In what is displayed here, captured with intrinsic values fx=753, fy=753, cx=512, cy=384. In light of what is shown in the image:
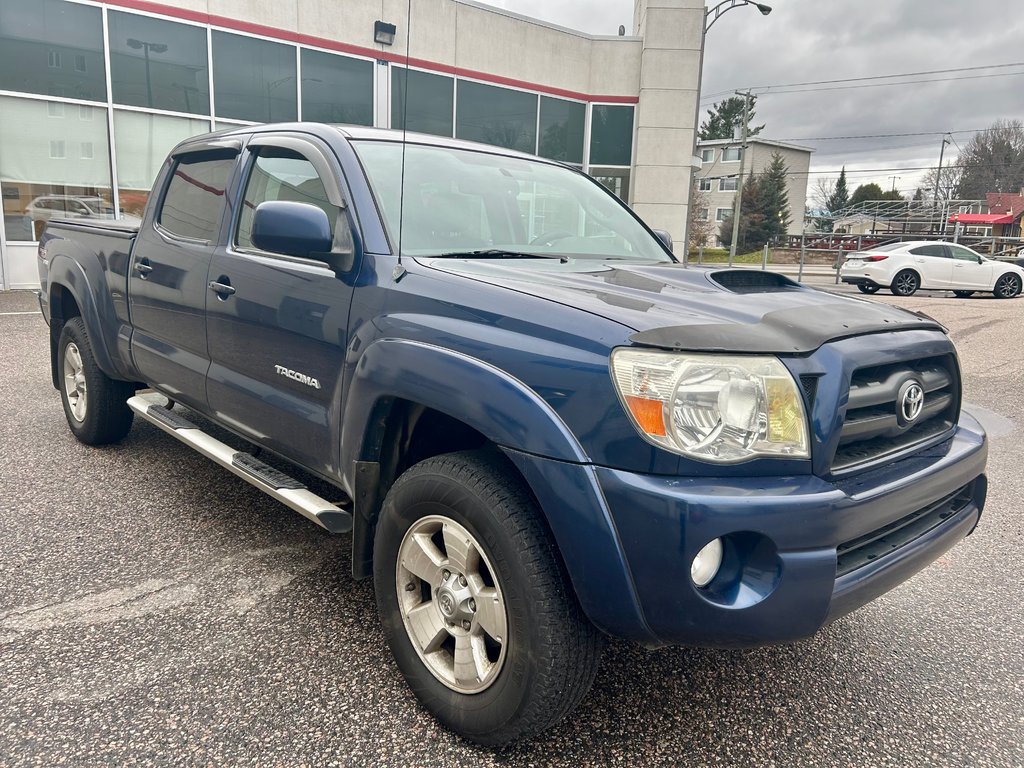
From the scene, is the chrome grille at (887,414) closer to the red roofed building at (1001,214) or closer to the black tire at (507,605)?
the black tire at (507,605)

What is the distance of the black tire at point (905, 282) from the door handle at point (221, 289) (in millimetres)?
19105

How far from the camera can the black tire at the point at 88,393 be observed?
4.43m

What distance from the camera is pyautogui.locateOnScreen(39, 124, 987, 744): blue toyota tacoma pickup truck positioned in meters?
1.76

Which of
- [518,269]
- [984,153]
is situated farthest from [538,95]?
[984,153]

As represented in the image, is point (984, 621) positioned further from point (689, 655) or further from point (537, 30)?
point (537, 30)

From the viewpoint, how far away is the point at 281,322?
9.15 ft

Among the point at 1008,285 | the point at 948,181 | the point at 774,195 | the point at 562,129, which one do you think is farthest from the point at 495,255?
the point at 948,181

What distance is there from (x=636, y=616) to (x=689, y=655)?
103cm

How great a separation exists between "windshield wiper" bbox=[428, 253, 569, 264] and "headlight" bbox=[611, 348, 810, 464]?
3.35ft

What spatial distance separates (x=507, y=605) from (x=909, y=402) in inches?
49.3

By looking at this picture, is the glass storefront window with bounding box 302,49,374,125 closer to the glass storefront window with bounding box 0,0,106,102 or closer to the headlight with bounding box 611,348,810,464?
the glass storefront window with bounding box 0,0,106,102

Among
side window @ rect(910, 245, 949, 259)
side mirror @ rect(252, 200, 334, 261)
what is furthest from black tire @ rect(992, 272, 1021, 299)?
side mirror @ rect(252, 200, 334, 261)

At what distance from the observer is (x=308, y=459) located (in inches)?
109

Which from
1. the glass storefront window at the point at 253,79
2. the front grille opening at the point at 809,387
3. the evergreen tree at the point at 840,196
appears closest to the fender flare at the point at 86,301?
the front grille opening at the point at 809,387
